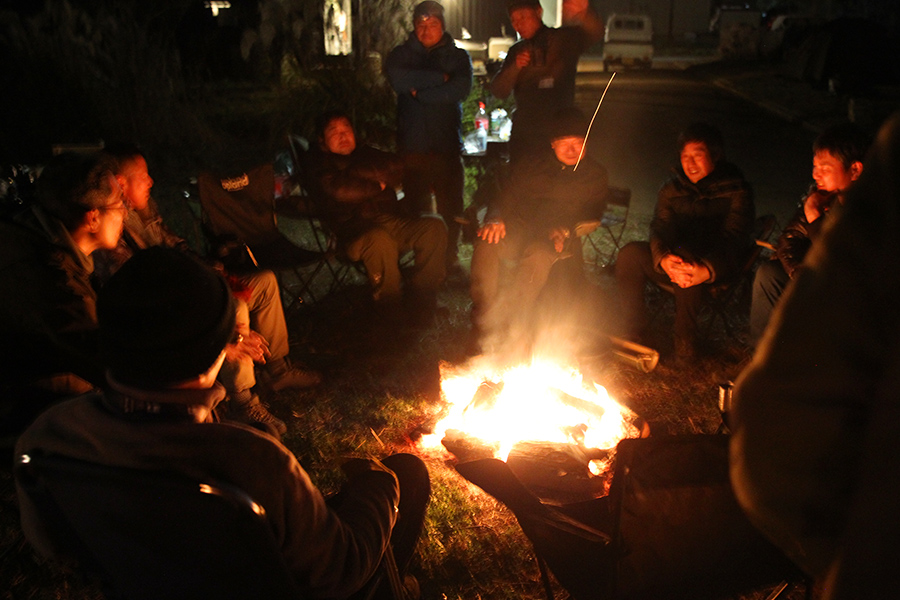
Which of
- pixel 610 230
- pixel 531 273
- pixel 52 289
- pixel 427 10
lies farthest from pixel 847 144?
pixel 52 289

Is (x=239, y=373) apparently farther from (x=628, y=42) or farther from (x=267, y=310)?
(x=628, y=42)

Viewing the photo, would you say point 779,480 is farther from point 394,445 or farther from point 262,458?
point 394,445

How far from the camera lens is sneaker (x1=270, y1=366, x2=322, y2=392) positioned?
12.0ft

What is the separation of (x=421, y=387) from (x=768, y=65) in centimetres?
1885

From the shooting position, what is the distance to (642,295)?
407 centimetres

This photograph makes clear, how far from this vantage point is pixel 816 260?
0.85 meters

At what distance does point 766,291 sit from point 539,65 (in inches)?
95.0

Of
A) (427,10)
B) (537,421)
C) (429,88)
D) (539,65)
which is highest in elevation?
(427,10)

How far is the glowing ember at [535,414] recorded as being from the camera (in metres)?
3.12

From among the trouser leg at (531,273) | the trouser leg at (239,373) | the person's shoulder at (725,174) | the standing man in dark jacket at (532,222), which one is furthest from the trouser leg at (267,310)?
the person's shoulder at (725,174)

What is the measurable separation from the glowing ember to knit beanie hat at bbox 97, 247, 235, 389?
1996mm

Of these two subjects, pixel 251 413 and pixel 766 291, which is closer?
pixel 251 413

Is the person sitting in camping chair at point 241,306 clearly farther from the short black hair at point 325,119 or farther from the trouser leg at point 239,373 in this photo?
the short black hair at point 325,119

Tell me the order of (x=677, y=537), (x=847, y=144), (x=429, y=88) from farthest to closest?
(x=429, y=88)
(x=847, y=144)
(x=677, y=537)
